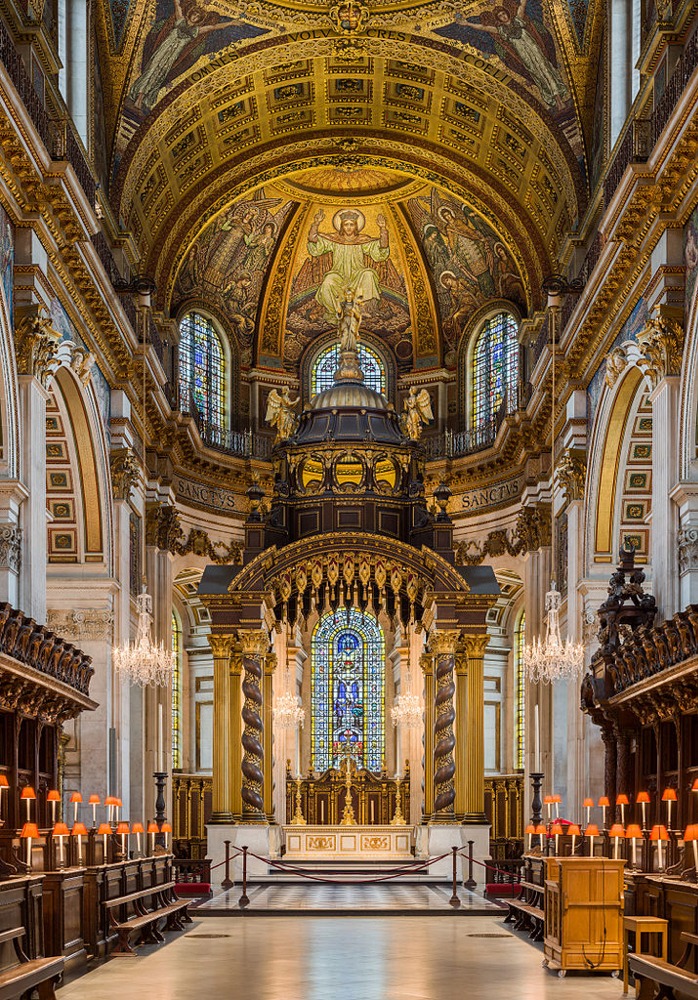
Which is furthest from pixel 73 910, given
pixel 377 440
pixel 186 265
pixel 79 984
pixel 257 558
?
pixel 186 265

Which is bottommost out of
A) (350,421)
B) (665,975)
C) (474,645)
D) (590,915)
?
(590,915)

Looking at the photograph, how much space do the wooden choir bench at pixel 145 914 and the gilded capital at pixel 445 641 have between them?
27.5ft

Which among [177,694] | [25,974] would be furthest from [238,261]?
[25,974]

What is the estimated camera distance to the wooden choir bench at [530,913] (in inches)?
731

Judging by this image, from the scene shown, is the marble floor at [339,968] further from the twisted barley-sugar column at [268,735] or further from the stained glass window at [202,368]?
the stained glass window at [202,368]

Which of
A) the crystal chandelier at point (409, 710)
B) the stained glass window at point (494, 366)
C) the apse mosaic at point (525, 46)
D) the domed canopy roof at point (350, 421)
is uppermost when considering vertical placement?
the apse mosaic at point (525, 46)

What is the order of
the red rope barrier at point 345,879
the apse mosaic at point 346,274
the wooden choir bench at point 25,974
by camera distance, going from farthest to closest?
the apse mosaic at point 346,274 → the red rope barrier at point 345,879 → the wooden choir bench at point 25,974

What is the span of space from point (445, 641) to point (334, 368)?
12.1 m

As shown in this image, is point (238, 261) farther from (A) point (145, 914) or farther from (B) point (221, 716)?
(A) point (145, 914)

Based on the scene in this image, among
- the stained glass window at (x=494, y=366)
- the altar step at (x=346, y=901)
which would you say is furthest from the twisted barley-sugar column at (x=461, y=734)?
the stained glass window at (x=494, y=366)

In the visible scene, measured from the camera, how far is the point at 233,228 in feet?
120

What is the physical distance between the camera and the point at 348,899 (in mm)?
24828

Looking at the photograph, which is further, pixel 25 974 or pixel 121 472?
pixel 121 472

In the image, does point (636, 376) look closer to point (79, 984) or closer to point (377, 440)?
point (377, 440)
